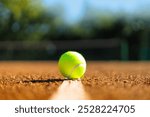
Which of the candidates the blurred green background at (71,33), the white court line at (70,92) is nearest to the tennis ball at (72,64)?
the white court line at (70,92)

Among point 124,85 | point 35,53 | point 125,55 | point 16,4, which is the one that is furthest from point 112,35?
point 124,85

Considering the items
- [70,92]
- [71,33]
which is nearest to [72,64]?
[70,92]

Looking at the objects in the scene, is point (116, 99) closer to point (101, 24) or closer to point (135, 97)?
point (135, 97)

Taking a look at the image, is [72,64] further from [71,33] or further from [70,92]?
[71,33]

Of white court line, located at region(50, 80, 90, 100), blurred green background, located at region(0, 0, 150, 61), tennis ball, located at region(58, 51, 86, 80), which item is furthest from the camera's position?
blurred green background, located at region(0, 0, 150, 61)

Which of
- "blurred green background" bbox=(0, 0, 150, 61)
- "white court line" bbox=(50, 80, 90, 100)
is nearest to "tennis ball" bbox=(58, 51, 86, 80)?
"white court line" bbox=(50, 80, 90, 100)

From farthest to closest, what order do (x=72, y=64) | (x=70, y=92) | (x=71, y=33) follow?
(x=71, y=33) < (x=72, y=64) < (x=70, y=92)

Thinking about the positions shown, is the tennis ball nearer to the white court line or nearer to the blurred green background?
the white court line

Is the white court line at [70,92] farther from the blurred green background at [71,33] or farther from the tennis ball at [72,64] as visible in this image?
the blurred green background at [71,33]
